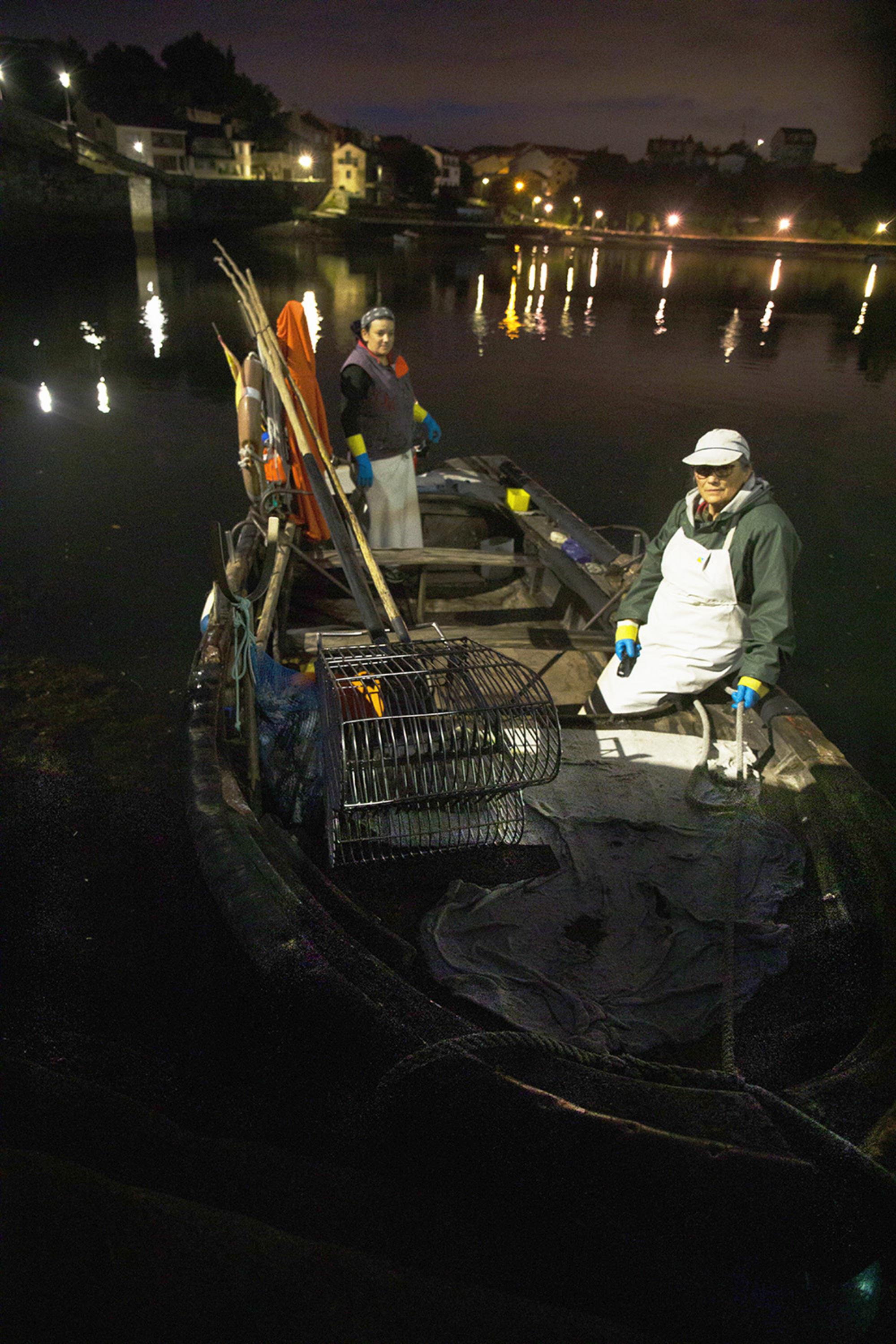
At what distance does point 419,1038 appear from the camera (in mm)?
2512

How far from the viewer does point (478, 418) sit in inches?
863

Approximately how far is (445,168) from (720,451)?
13007 cm

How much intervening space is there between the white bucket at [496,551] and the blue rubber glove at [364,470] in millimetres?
1658

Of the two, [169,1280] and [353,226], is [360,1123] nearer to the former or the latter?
[169,1280]

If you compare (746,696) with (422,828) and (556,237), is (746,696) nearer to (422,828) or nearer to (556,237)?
(422,828)

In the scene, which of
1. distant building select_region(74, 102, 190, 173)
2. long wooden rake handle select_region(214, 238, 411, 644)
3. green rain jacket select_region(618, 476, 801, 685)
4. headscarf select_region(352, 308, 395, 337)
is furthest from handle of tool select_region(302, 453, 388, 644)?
distant building select_region(74, 102, 190, 173)

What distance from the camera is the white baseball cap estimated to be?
4109 millimetres

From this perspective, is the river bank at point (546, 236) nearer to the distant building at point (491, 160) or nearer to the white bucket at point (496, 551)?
the distant building at point (491, 160)

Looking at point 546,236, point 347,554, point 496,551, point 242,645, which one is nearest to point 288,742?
point 242,645

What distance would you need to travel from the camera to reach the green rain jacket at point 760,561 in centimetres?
416

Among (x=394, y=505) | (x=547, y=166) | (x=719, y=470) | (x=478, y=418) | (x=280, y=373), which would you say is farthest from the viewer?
(x=547, y=166)

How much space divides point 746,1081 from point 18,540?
12.8 m

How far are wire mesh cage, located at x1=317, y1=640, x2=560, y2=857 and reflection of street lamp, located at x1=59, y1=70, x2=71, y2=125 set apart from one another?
71.7 metres

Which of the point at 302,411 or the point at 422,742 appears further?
the point at 302,411
